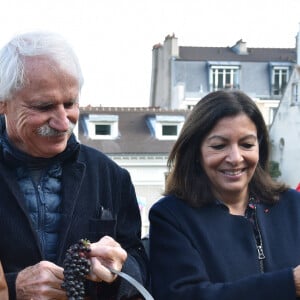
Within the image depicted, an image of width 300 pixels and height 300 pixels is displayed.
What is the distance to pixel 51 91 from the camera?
2.07 metres

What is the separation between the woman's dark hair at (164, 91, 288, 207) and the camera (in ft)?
8.05

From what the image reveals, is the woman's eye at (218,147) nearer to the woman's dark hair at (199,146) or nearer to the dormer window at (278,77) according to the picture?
the woman's dark hair at (199,146)

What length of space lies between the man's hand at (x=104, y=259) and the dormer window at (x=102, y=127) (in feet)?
62.4

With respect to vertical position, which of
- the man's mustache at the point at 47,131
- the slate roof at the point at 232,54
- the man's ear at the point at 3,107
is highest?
the slate roof at the point at 232,54

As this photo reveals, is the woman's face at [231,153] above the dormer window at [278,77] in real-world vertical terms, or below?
below

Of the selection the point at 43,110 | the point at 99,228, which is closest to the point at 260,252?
the point at 99,228

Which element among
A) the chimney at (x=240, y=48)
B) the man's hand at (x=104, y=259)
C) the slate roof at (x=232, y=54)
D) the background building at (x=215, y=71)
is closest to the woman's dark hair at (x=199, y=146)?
the man's hand at (x=104, y=259)

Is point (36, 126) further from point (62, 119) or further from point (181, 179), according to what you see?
point (181, 179)

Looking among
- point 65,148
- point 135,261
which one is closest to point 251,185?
point 135,261

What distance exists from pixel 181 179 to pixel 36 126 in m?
0.64

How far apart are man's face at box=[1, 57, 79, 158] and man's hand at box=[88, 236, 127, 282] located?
1.18ft

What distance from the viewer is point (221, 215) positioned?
245 centimetres

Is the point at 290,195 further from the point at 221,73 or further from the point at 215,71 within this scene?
the point at 221,73

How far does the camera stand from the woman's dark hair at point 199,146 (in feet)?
8.05
